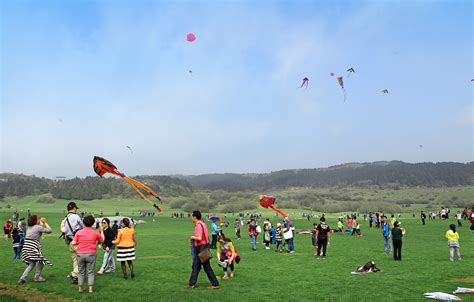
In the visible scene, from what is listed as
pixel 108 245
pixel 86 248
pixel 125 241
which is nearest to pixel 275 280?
pixel 125 241

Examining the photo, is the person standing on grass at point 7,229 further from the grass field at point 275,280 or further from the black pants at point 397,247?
the black pants at point 397,247

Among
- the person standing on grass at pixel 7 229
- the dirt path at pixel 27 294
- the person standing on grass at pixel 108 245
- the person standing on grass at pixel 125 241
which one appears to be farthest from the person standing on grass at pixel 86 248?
the person standing on grass at pixel 7 229

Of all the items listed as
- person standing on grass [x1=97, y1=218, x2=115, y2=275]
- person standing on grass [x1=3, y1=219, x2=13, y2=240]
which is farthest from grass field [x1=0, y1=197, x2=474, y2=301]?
person standing on grass [x1=3, y1=219, x2=13, y2=240]

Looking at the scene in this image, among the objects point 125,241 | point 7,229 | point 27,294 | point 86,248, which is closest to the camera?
point 86,248

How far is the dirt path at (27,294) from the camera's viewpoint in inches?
389

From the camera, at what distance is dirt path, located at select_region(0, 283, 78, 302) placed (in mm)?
9875

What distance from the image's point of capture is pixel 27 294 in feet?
34.1

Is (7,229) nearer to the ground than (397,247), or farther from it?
nearer to the ground

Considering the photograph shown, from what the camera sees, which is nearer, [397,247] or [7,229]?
[397,247]

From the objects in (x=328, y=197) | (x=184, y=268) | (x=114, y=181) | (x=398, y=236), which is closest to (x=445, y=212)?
(x=398, y=236)

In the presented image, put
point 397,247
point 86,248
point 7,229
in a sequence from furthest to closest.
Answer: point 7,229, point 397,247, point 86,248

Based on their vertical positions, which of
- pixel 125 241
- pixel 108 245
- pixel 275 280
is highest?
pixel 125 241

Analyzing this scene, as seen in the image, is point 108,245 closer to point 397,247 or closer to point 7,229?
point 397,247

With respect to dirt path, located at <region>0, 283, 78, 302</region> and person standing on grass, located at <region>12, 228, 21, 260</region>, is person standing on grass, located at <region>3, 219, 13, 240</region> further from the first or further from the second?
dirt path, located at <region>0, 283, 78, 302</region>
